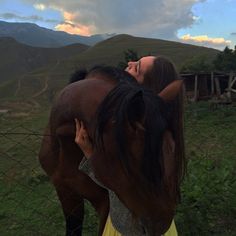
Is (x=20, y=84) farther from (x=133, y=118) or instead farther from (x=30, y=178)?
(x=133, y=118)

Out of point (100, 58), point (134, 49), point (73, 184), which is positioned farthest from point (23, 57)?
point (73, 184)

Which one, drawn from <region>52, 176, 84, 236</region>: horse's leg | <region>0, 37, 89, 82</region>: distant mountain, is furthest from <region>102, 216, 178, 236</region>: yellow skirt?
<region>0, 37, 89, 82</region>: distant mountain

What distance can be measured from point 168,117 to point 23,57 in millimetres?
61389

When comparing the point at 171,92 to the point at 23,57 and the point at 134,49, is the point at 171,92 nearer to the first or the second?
the point at 134,49

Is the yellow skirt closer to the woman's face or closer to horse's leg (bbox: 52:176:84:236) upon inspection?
horse's leg (bbox: 52:176:84:236)

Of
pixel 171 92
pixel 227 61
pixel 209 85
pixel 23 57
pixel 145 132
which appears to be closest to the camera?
pixel 145 132

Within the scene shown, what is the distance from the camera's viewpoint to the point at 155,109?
103 centimetres

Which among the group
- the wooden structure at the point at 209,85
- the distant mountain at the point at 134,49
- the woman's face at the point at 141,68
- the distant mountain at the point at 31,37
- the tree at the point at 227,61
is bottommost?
the distant mountain at the point at 31,37

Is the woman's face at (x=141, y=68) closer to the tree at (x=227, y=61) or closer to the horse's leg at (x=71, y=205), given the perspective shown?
the horse's leg at (x=71, y=205)

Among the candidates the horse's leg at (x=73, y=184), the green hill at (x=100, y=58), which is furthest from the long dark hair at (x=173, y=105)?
the green hill at (x=100, y=58)

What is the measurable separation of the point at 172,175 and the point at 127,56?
617 inches

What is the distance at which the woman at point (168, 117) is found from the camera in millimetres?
1112

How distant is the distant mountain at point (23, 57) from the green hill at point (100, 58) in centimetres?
838

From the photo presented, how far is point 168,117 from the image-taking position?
1099 millimetres
